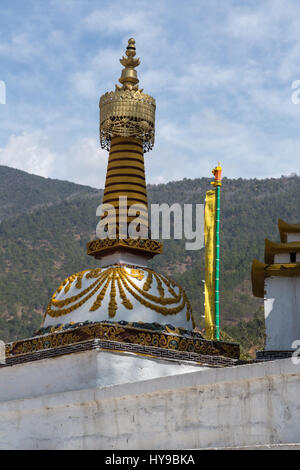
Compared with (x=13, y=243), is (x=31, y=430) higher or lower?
lower

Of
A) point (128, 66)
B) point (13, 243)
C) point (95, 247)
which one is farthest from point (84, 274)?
point (13, 243)

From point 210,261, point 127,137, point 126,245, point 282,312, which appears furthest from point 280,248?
point 127,137

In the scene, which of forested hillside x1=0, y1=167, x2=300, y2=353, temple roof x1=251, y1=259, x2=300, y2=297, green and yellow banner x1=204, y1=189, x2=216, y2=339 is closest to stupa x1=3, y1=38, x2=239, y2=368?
green and yellow banner x1=204, y1=189, x2=216, y2=339

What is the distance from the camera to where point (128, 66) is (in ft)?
68.2

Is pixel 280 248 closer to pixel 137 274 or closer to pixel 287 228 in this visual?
pixel 287 228

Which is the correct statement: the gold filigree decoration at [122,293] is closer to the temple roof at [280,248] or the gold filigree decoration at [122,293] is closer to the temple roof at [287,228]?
the temple roof at [280,248]

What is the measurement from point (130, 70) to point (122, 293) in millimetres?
5994

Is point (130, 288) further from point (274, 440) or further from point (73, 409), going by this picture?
point (274, 440)

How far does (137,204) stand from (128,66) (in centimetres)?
352

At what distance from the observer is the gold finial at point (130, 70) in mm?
20594

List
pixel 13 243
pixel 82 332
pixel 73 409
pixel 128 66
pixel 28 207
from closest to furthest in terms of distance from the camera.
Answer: pixel 73 409
pixel 82 332
pixel 128 66
pixel 13 243
pixel 28 207

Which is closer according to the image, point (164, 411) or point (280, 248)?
point (164, 411)

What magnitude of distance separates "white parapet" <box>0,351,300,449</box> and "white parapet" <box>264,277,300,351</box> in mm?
3037

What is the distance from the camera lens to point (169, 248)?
93.8 meters
